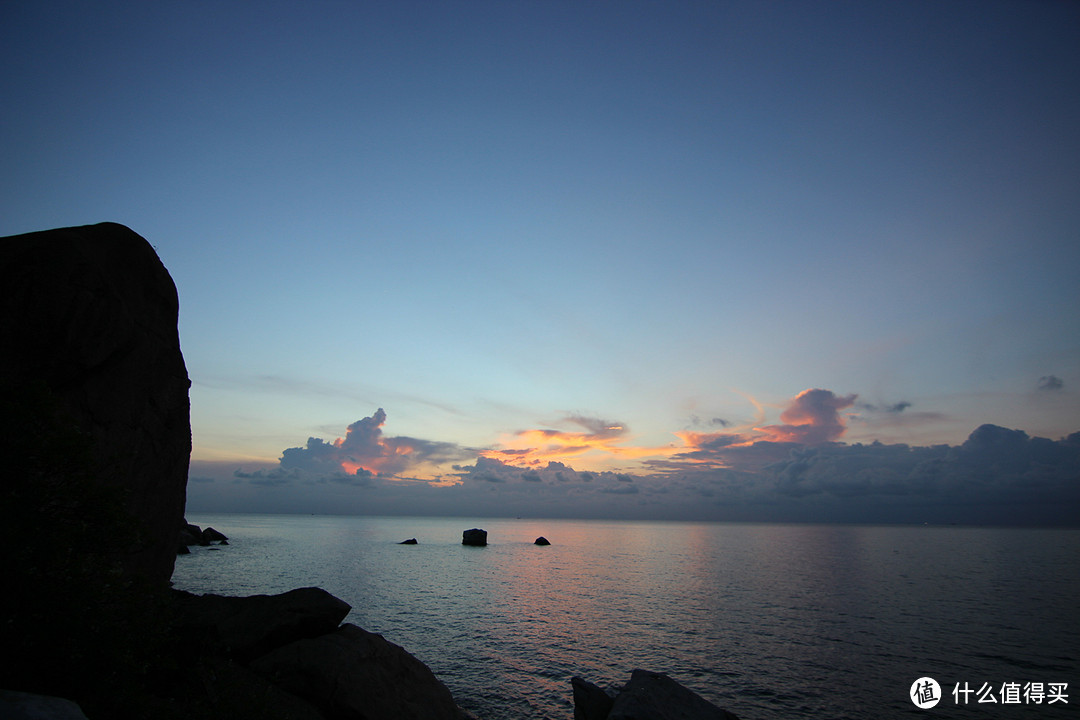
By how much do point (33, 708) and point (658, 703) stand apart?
18117 millimetres

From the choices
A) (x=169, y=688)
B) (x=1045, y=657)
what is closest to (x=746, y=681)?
(x=1045, y=657)

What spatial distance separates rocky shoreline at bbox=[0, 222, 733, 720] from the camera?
28.5 ft

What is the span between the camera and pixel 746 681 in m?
26.2

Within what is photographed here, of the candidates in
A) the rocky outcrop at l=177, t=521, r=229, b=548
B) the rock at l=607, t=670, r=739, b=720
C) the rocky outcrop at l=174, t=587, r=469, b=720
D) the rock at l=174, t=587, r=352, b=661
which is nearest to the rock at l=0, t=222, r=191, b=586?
the rock at l=174, t=587, r=352, b=661

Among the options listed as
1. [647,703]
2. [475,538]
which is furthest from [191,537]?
[647,703]

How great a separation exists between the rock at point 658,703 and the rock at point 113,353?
639 inches

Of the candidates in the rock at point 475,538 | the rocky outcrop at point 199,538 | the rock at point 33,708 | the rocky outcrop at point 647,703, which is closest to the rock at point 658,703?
the rocky outcrop at point 647,703

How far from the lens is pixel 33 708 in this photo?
6141 mm

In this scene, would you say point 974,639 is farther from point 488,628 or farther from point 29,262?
point 29,262

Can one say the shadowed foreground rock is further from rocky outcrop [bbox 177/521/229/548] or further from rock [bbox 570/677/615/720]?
rocky outcrop [bbox 177/521/229/548]

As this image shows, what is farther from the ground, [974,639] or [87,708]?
[87,708]

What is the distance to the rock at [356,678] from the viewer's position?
51.5 ft

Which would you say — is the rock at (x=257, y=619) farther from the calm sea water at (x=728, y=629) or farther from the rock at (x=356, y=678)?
the calm sea water at (x=728, y=629)

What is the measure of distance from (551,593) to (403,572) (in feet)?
83.7
